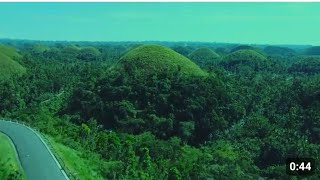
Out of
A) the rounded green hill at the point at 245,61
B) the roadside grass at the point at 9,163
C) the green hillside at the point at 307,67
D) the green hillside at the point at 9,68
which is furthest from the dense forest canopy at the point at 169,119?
the green hillside at the point at 307,67

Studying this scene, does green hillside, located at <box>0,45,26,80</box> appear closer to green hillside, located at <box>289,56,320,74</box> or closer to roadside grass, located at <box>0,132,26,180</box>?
roadside grass, located at <box>0,132,26,180</box>

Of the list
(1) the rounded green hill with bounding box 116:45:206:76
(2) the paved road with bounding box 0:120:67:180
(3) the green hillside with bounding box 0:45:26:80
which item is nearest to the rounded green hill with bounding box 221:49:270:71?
(1) the rounded green hill with bounding box 116:45:206:76

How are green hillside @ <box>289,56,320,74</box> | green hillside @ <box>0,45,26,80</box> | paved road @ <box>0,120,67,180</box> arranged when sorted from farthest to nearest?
green hillside @ <box>289,56,320,74</box>
green hillside @ <box>0,45,26,80</box>
paved road @ <box>0,120,67,180</box>

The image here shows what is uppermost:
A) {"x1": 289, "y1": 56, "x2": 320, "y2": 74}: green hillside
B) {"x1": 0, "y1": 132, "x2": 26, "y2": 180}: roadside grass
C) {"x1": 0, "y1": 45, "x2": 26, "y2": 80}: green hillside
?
{"x1": 0, "y1": 132, "x2": 26, "y2": 180}: roadside grass

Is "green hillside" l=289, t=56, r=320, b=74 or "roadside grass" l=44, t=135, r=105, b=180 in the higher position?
"roadside grass" l=44, t=135, r=105, b=180

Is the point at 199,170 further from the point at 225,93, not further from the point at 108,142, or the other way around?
the point at 225,93

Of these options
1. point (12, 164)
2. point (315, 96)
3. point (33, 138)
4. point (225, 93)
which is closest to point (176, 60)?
point (225, 93)
